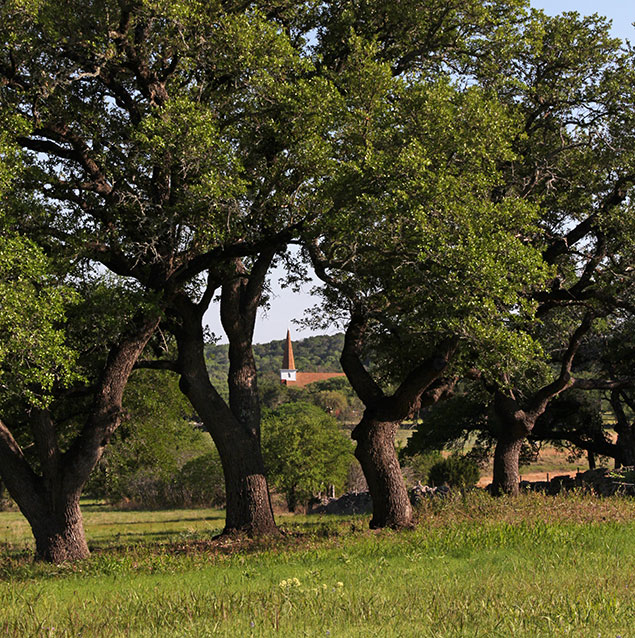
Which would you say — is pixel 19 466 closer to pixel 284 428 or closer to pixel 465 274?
pixel 465 274

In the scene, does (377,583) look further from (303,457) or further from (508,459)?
(303,457)

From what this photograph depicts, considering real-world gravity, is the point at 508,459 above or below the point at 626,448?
above

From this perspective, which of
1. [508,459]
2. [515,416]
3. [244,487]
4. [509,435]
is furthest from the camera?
[508,459]

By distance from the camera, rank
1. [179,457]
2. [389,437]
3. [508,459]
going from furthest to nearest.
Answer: [179,457] < [508,459] < [389,437]

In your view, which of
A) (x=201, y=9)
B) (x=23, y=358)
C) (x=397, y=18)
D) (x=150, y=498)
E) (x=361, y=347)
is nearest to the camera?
(x=23, y=358)

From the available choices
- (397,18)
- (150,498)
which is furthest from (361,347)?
(150,498)

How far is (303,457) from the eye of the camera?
4788 centimetres

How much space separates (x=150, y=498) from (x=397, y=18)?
162ft

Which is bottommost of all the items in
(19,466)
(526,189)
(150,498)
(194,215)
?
(150,498)

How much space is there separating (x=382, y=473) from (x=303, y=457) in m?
32.3

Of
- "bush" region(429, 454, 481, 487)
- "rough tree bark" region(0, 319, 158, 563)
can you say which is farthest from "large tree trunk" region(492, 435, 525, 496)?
"bush" region(429, 454, 481, 487)

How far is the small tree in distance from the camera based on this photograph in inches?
1873

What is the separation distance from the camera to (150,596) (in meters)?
8.34

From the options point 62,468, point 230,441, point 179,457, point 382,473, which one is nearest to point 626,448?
point 382,473
